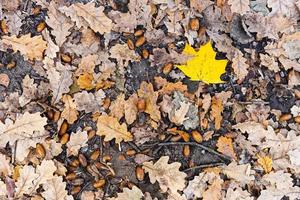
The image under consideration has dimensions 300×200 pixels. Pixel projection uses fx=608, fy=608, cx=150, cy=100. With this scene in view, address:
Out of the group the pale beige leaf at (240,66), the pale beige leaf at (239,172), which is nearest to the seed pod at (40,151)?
the pale beige leaf at (239,172)

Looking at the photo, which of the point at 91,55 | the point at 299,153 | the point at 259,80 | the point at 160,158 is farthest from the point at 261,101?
the point at 91,55

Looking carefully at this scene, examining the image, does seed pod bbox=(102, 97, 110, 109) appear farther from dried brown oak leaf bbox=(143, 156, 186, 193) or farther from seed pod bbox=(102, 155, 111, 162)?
dried brown oak leaf bbox=(143, 156, 186, 193)

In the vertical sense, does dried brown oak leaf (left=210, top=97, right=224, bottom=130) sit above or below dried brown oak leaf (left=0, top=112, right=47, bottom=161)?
above

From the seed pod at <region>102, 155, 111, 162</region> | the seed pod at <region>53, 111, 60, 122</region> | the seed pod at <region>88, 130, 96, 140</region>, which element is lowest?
the seed pod at <region>102, 155, 111, 162</region>

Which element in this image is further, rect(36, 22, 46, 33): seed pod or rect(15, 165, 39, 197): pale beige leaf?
rect(36, 22, 46, 33): seed pod

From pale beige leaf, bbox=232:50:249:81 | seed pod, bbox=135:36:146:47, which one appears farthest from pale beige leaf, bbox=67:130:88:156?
pale beige leaf, bbox=232:50:249:81

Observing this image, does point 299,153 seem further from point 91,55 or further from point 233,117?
point 91,55
